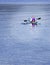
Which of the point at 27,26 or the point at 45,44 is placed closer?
the point at 45,44

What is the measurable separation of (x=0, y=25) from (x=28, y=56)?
3.03 feet

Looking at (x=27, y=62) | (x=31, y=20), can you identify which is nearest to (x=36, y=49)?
(x=27, y=62)

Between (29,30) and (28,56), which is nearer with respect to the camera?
(28,56)

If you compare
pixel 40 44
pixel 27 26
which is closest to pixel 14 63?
pixel 40 44

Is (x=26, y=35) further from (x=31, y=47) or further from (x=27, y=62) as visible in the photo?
(x=27, y=62)

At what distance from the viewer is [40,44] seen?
1.71 m

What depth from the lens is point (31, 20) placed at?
2.41 m

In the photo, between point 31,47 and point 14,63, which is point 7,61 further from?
point 31,47

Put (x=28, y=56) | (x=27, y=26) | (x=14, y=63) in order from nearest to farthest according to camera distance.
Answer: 1. (x=14, y=63)
2. (x=28, y=56)
3. (x=27, y=26)

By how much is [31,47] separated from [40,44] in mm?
84

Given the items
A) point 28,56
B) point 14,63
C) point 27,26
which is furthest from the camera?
point 27,26

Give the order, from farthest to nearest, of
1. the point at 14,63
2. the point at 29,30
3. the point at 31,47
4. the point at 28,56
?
the point at 29,30, the point at 31,47, the point at 28,56, the point at 14,63

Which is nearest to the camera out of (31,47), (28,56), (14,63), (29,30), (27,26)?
(14,63)

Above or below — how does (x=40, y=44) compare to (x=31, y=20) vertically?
below
